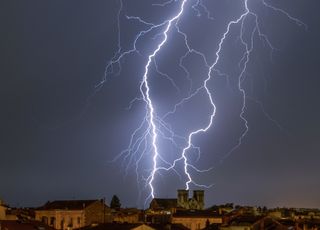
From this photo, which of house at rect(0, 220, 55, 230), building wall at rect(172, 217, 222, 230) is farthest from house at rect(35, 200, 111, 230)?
house at rect(0, 220, 55, 230)

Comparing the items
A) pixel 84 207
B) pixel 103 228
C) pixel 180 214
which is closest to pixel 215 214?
pixel 180 214

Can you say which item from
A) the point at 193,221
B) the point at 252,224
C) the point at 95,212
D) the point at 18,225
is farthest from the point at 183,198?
the point at 18,225

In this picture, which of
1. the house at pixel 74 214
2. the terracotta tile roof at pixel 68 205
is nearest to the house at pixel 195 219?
the house at pixel 74 214

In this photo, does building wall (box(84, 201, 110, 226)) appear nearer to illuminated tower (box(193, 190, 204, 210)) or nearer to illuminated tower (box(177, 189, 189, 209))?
illuminated tower (box(177, 189, 189, 209))

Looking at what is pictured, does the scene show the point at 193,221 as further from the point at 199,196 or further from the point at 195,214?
the point at 199,196

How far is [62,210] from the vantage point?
55.2 metres

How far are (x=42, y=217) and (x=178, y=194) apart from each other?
31.4m

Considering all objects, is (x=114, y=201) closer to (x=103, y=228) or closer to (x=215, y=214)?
(x=215, y=214)

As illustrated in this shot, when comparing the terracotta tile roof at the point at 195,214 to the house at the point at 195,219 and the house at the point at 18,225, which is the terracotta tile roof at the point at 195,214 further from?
the house at the point at 18,225

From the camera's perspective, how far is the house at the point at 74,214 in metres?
53.1

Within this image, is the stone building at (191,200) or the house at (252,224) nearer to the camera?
the house at (252,224)

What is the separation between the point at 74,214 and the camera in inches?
2108

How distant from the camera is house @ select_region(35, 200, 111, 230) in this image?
53.1 metres

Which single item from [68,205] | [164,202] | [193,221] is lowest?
[193,221]
